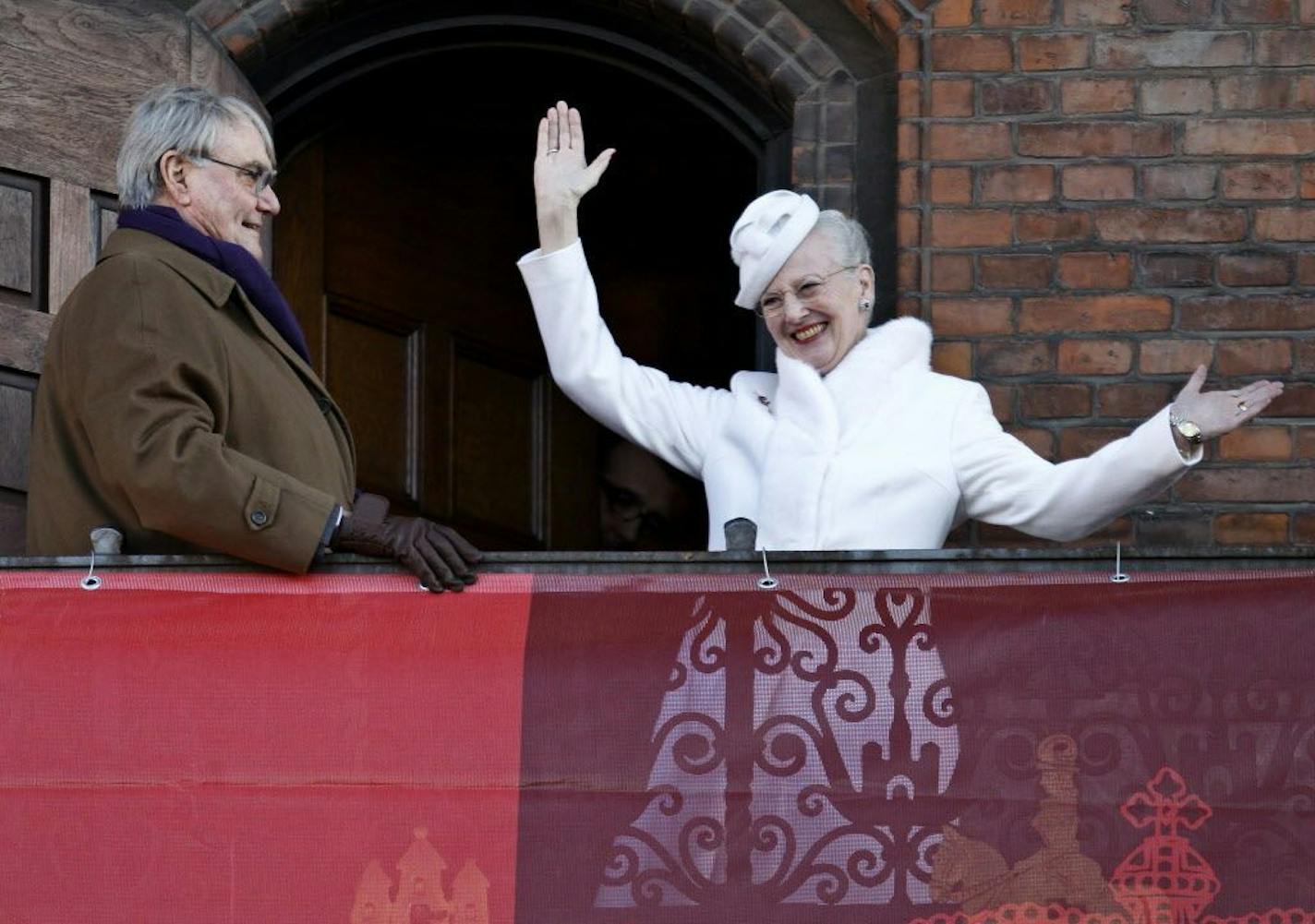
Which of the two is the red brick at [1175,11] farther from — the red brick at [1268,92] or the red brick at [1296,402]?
the red brick at [1296,402]

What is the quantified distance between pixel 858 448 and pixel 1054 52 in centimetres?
131

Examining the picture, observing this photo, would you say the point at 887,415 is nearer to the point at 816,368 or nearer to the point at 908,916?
the point at 816,368

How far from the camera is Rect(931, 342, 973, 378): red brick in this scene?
6301 millimetres

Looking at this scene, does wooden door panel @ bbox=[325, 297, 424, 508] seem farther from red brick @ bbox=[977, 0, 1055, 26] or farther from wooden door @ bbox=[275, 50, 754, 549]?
red brick @ bbox=[977, 0, 1055, 26]

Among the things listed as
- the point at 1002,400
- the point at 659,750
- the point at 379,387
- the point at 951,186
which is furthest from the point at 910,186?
the point at 659,750

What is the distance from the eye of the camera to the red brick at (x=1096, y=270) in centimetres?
634

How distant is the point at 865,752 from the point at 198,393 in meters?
1.32

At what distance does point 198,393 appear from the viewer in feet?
16.6

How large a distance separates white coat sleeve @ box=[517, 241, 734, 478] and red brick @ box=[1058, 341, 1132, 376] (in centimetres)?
83

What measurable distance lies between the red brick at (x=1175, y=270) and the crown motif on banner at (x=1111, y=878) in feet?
5.87

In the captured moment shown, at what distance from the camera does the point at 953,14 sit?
21.1 feet

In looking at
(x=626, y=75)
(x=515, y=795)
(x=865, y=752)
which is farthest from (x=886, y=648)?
(x=626, y=75)

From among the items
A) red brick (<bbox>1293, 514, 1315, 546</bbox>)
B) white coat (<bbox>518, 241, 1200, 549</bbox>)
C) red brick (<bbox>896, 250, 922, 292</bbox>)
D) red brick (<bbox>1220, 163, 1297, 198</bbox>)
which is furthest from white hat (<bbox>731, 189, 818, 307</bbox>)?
red brick (<bbox>1293, 514, 1315, 546</bbox>)

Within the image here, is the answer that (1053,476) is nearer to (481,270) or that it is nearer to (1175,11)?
(1175,11)
